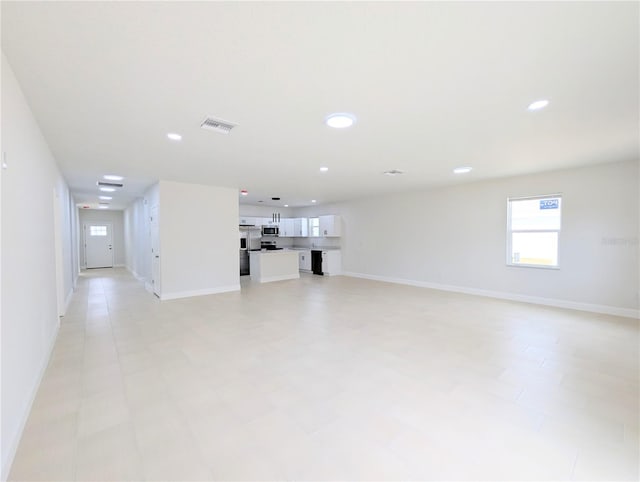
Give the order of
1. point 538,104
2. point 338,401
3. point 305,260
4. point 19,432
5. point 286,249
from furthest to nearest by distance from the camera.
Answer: point 305,260 → point 286,249 → point 538,104 → point 338,401 → point 19,432

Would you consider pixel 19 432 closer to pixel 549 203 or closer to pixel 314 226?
pixel 549 203

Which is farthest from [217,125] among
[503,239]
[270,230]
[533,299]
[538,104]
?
[270,230]

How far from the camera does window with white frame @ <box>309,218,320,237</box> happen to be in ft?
35.1

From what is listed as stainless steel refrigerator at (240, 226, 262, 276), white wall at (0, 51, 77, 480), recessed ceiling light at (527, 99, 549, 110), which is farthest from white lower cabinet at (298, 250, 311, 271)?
recessed ceiling light at (527, 99, 549, 110)

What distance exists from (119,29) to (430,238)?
7.09 meters

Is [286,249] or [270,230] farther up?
[270,230]

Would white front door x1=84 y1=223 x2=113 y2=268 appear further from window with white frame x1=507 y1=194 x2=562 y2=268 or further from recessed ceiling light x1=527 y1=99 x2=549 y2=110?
recessed ceiling light x1=527 y1=99 x2=549 y2=110

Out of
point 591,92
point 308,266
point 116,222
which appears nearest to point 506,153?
point 591,92

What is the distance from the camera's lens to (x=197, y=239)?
649 centimetres

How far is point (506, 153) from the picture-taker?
4.11 m

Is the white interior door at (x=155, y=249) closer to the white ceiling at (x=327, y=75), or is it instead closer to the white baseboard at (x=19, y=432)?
the white ceiling at (x=327, y=75)

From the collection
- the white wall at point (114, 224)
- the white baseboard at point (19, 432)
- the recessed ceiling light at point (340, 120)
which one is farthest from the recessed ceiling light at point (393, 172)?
the white wall at point (114, 224)

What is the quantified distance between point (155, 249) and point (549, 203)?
826 cm

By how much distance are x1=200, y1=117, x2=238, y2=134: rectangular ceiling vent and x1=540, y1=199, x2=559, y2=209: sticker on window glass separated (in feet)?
19.3
